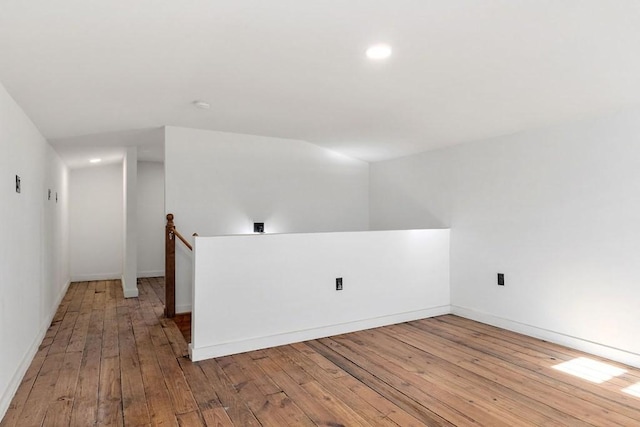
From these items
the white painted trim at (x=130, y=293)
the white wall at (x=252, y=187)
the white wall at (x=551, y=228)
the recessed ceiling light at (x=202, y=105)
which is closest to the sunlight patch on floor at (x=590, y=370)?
the white wall at (x=551, y=228)

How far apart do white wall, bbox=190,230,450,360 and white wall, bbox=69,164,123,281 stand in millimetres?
4833

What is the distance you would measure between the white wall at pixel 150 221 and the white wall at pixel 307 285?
4.70m

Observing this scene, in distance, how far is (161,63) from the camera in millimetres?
2316

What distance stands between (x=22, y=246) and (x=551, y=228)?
426 cm

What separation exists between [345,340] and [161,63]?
8.60 ft

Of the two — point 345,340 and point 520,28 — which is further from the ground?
point 520,28

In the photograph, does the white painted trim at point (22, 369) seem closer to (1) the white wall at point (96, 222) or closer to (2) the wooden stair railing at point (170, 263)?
(2) the wooden stair railing at point (170, 263)

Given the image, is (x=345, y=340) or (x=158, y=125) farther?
(x=158, y=125)

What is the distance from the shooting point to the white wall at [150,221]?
7.19 metres

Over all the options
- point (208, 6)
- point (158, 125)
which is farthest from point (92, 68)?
point (158, 125)

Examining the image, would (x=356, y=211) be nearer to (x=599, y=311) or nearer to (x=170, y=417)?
(x=599, y=311)

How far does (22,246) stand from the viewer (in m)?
2.80

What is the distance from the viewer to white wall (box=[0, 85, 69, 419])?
7.63 feet

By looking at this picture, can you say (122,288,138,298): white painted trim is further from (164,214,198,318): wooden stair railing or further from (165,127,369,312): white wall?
(165,127,369,312): white wall
